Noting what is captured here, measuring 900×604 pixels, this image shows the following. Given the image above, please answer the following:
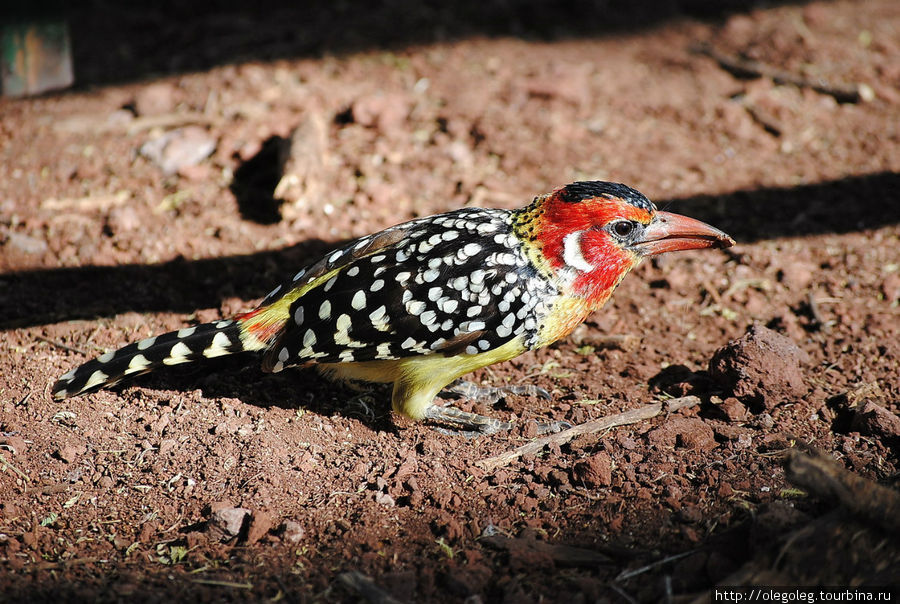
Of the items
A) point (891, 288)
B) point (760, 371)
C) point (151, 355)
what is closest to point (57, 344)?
point (151, 355)

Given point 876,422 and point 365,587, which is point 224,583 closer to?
point 365,587

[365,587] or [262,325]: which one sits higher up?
[262,325]

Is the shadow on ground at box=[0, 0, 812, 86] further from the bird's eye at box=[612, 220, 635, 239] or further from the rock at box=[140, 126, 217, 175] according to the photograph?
the bird's eye at box=[612, 220, 635, 239]

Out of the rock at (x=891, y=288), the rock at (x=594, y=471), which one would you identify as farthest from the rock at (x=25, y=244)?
the rock at (x=891, y=288)

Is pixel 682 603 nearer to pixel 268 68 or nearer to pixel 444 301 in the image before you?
pixel 444 301

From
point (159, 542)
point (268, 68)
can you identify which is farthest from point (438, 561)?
point (268, 68)

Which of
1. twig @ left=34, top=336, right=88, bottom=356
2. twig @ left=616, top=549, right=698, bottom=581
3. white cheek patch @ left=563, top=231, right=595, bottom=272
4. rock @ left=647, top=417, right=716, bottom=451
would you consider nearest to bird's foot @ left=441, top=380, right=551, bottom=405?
rock @ left=647, top=417, right=716, bottom=451

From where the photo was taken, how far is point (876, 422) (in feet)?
12.1

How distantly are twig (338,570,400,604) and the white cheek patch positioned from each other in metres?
1.73

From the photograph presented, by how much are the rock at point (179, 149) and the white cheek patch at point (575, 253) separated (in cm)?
347

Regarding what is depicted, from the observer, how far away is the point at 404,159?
624cm

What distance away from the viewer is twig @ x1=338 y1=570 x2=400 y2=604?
2.92m

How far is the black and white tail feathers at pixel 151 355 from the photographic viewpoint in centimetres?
391

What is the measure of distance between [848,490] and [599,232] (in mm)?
1610
